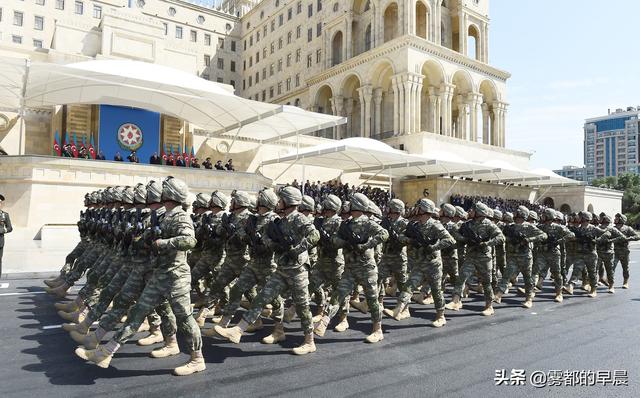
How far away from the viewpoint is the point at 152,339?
588cm

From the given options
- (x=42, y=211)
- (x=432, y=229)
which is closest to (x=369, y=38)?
(x=42, y=211)

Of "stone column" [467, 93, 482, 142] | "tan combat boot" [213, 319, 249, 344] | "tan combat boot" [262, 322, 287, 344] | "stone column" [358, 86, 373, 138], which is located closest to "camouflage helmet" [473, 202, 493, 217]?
"tan combat boot" [262, 322, 287, 344]

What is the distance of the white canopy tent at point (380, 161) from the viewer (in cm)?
2284

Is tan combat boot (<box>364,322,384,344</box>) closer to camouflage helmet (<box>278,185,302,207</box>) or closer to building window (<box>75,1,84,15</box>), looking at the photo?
camouflage helmet (<box>278,185,302,207</box>)

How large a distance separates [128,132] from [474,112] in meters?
31.5

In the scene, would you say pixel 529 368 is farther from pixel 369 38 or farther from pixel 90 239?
pixel 369 38

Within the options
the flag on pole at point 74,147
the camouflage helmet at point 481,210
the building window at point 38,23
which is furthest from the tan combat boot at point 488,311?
the building window at point 38,23

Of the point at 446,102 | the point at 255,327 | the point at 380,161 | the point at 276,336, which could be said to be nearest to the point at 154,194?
the point at 276,336

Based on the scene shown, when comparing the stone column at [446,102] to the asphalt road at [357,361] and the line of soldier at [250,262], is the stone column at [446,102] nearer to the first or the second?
the line of soldier at [250,262]

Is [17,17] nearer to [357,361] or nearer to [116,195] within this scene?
[116,195]

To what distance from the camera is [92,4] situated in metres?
50.8

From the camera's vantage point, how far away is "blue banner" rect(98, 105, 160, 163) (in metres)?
23.5

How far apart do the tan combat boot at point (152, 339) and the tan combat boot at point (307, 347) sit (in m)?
1.84

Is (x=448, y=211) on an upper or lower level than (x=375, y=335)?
upper
